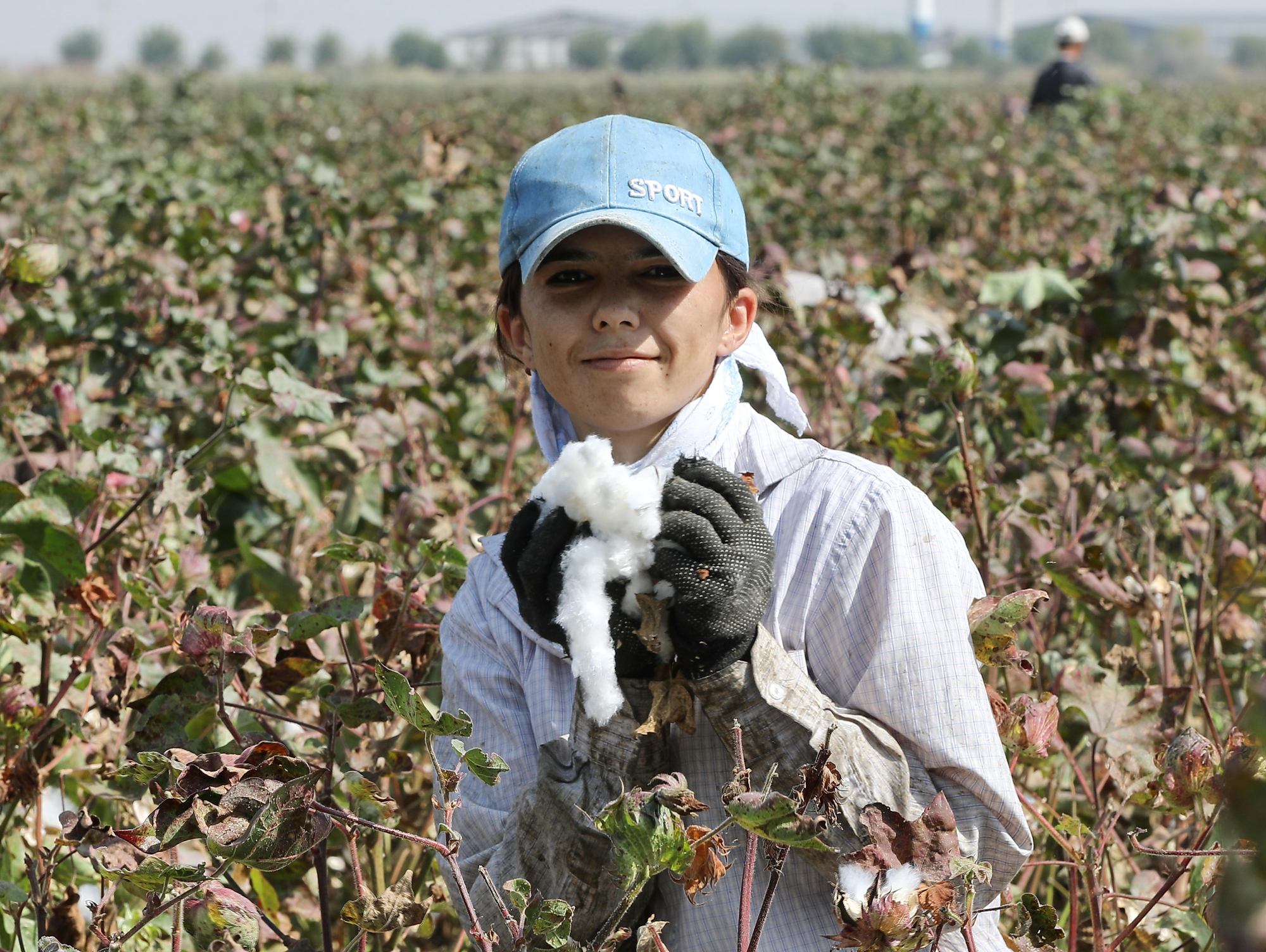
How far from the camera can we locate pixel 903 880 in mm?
961

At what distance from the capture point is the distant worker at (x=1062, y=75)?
352 inches

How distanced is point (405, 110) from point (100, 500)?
481 inches

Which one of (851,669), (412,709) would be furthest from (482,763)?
(851,669)

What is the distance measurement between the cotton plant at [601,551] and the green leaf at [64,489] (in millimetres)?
1046

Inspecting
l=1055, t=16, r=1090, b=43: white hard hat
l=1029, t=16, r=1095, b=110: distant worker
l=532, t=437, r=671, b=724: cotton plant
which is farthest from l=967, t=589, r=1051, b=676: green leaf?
l=1055, t=16, r=1090, b=43: white hard hat

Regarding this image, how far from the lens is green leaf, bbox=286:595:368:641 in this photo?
1.45 meters

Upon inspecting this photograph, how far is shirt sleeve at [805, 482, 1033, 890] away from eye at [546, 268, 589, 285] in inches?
13.8

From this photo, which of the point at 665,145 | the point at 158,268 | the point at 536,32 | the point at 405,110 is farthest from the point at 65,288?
the point at 536,32

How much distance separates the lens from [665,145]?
4.65 ft

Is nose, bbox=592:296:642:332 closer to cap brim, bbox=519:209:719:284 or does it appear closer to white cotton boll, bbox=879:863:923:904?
cap brim, bbox=519:209:719:284

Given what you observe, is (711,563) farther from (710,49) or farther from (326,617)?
(710,49)

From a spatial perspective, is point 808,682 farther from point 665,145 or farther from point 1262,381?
point 1262,381

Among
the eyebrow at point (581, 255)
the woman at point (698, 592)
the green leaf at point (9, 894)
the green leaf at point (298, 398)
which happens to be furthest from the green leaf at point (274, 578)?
the eyebrow at point (581, 255)

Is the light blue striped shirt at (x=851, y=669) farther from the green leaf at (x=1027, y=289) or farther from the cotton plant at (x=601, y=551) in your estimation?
the green leaf at (x=1027, y=289)
